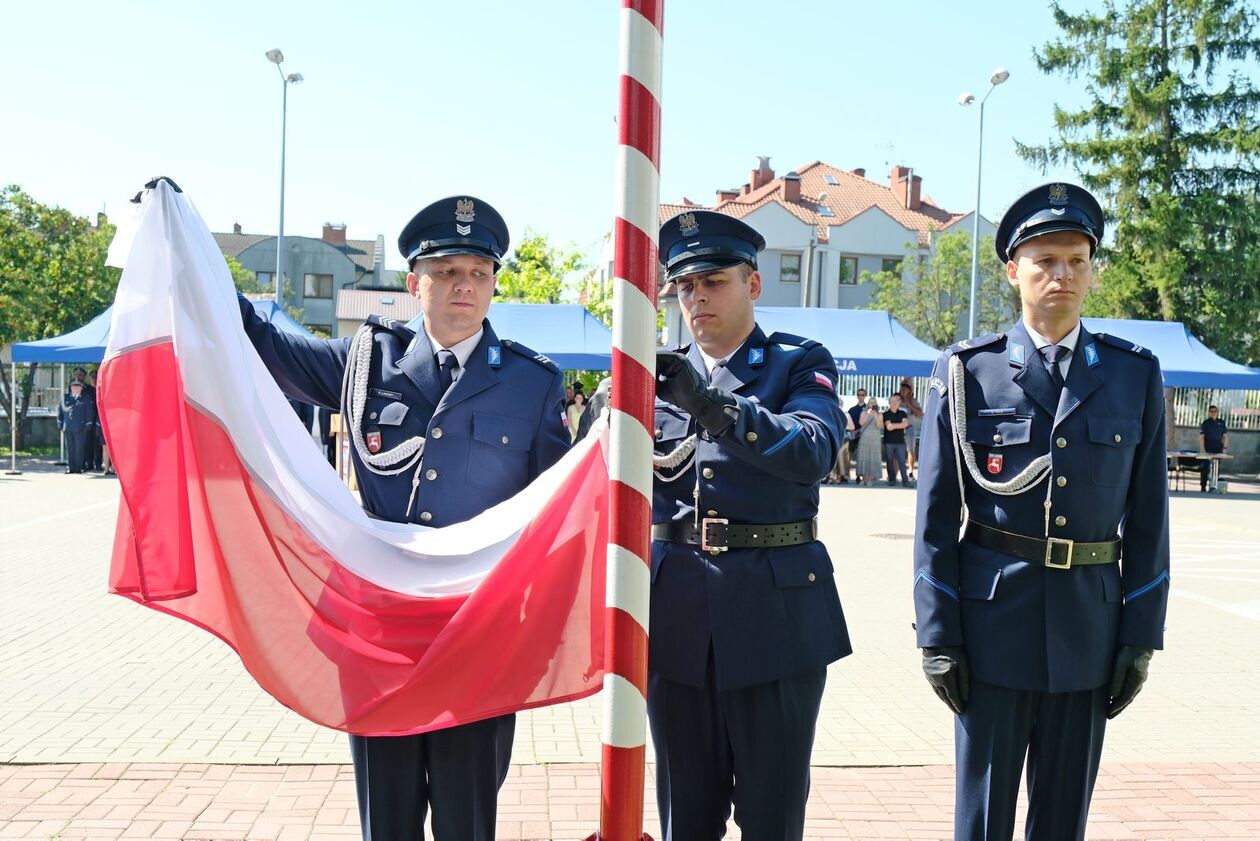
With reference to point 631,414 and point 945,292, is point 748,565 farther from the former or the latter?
point 945,292

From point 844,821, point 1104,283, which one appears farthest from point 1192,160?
point 844,821

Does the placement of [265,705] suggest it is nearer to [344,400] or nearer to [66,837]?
[66,837]

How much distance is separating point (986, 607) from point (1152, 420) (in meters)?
0.78

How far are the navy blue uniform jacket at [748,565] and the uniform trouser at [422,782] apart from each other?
598 mm

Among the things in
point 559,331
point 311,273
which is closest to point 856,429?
point 559,331

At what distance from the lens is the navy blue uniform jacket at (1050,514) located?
3.24m

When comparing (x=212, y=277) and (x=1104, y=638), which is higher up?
(x=212, y=277)

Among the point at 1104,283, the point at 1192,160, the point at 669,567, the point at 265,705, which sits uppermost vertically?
the point at 1192,160

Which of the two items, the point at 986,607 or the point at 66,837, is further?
the point at 66,837

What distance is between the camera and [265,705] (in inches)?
238

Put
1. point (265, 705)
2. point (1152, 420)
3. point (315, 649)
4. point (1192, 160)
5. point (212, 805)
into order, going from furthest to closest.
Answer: point (1192, 160) → point (265, 705) → point (212, 805) → point (1152, 420) → point (315, 649)

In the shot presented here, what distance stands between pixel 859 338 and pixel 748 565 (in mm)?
19909

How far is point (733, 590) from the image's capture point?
3.20 meters

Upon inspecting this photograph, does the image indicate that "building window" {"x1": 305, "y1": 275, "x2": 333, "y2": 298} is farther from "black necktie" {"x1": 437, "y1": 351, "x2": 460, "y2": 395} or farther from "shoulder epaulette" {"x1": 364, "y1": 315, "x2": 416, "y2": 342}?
"black necktie" {"x1": 437, "y1": 351, "x2": 460, "y2": 395}
